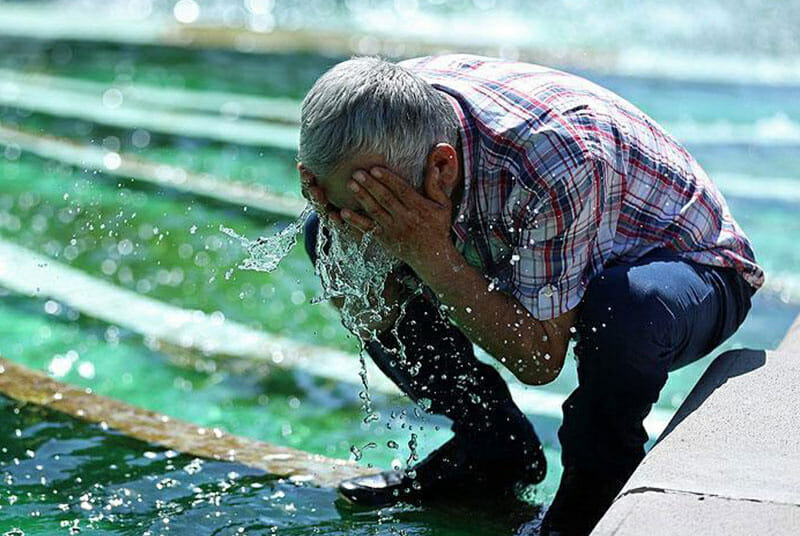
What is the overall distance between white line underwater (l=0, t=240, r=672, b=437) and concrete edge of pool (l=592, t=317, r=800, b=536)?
1017 mm

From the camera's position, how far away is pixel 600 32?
35.5 feet

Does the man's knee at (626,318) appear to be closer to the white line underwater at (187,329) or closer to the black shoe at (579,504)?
the black shoe at (579,504)

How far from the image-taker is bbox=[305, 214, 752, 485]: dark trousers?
2.72 metres

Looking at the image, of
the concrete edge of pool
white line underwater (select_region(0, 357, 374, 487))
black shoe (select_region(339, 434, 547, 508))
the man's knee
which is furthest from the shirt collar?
white line underwater (select_region(0, 357, 374, 487))

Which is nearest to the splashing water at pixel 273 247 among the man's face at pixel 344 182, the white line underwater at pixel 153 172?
the man's face at pixel 344 182

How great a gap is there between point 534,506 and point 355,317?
0.63m

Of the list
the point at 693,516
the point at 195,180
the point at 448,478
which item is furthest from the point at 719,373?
the point at 195,180

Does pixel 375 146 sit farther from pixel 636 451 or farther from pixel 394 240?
pixel 636 451

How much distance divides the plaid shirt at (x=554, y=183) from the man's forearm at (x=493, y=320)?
0.04 metres

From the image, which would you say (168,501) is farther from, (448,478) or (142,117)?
(142,117)

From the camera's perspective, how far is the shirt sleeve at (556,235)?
8.57ft

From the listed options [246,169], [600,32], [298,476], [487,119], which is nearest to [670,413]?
[298,476]

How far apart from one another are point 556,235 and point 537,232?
4cm

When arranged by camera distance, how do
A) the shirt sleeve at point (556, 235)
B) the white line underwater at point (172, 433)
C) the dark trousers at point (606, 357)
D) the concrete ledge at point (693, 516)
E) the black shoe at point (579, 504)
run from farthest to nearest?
the white line underwater at point (172, 433) < the black shoe at point (579, 504) < the dark trousers at point (606, 357) < the shirt sleeve at point (556, 235) < the concrete ledge at point (693, 516)
